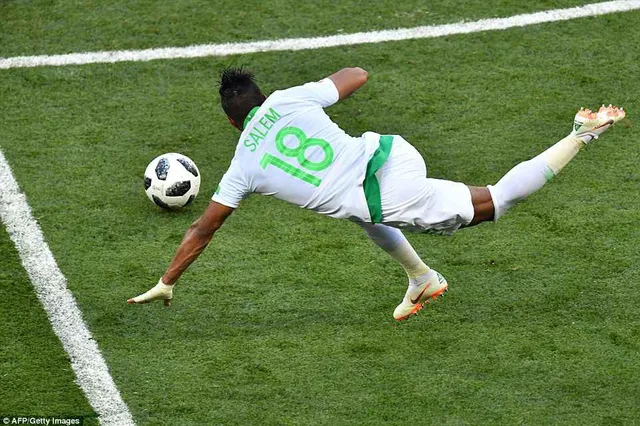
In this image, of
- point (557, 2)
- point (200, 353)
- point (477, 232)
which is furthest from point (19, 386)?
point (557, 2)

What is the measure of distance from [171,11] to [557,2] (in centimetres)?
360

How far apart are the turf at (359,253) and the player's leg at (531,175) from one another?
92 cm

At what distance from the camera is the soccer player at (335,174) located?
711cm

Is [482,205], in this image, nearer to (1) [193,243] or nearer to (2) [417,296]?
(2) [417,296]

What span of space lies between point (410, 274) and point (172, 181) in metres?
2.03

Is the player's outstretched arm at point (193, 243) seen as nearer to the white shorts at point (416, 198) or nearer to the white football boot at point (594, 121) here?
the white shorts at point (416, 198)

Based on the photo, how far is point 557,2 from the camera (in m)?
11.7

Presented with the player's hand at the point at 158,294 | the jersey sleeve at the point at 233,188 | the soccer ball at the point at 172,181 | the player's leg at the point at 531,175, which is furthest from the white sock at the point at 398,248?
the soccer ball at the point at 172,181

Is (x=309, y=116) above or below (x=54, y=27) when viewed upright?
above

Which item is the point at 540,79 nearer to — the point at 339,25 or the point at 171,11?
the point at 339,25

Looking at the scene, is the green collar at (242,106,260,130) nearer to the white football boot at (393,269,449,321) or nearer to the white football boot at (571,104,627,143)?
the white football boot at (393,269,449,321)

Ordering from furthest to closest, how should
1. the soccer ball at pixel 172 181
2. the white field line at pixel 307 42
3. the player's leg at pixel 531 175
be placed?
the white field line at pixel 307 42
the soccer ball at pixel 172 181
the player's leg at pixel 531 175

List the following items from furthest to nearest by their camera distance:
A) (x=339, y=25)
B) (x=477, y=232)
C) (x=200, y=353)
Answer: (x=339, y=25), (x=477, y=232), (x=200, y=353)

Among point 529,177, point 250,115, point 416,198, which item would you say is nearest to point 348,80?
point 250,115
